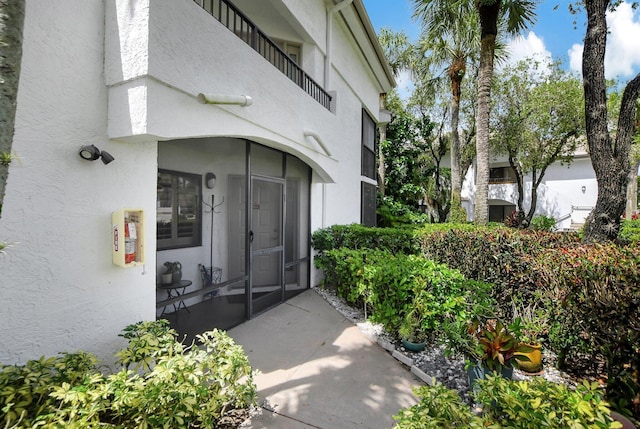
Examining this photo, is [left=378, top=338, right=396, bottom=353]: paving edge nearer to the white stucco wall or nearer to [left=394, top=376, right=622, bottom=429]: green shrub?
[left=394, top=376, right=622, bottom=429]: green shrub

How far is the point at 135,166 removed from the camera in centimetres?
330

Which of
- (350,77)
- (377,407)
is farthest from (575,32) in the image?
(377,407)

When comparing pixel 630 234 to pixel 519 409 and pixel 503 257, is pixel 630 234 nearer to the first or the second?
pixel 503 257

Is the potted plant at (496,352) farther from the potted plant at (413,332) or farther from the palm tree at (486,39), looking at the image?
the palm tree at (486,39)

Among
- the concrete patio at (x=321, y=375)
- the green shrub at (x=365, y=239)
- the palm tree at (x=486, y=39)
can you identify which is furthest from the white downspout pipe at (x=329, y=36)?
the concrete patio at (x=321, y=375)

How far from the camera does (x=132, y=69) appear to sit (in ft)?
9.51

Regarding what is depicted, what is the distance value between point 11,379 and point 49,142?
1921 millimetres

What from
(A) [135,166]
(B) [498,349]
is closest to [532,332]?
(B) [498,349]

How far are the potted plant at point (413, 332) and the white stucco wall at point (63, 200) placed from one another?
11.6ft

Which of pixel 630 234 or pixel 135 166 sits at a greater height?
pixel 135 166

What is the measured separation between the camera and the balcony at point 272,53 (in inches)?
193

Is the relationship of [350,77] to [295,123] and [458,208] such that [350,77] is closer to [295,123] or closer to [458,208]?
[295,123]

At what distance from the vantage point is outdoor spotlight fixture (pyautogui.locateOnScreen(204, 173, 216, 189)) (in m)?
5.01

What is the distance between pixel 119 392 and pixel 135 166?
227 centimetres
